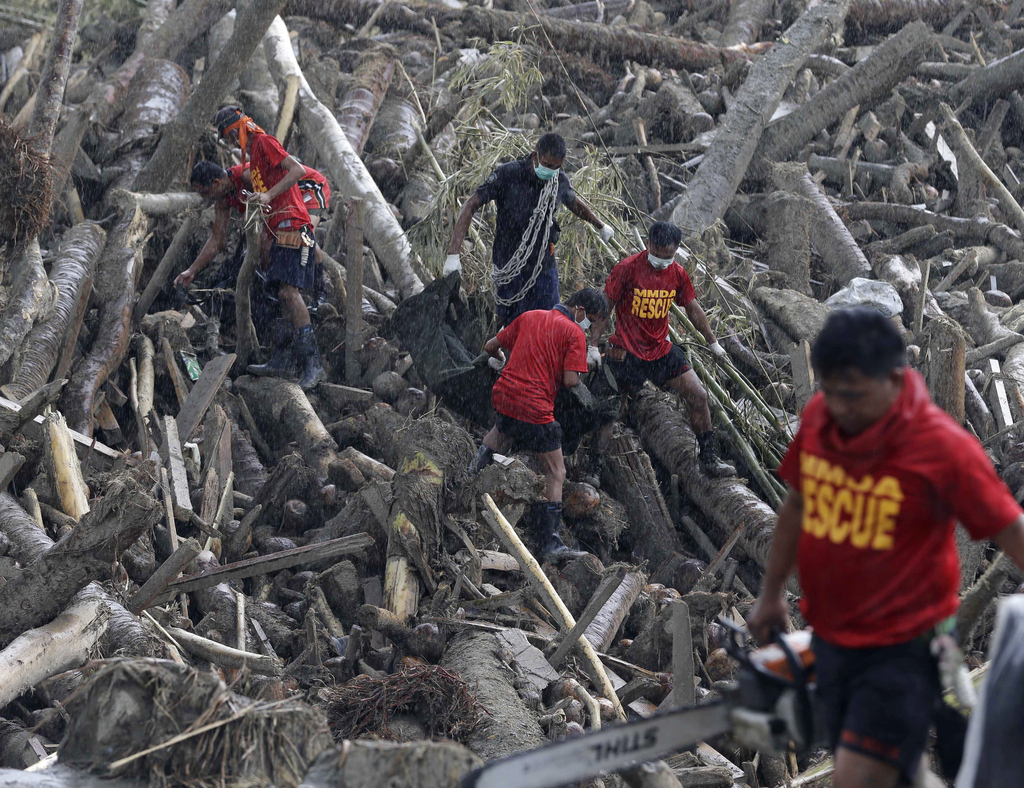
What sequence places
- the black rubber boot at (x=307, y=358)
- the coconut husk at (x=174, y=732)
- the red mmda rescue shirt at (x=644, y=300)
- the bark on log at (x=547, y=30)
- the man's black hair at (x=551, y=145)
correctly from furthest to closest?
the bark on log at (x=547, y=30), the black rubber boot at (x=307, y=358), the man's black hair at (x=551, y=145), the red mmda rescue shirt at (x=644, y=300), the coconut husk at (x=174, y=732)

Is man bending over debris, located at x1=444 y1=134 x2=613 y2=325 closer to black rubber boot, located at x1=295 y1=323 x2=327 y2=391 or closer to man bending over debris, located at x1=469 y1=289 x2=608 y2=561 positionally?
man bending over debris, located at x1=469 y1=289 x2=608 y2=561

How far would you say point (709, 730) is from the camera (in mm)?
2533

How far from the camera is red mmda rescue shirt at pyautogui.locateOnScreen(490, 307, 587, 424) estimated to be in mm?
5914

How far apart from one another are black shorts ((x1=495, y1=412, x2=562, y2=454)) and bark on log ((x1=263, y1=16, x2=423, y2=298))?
7.81 feet

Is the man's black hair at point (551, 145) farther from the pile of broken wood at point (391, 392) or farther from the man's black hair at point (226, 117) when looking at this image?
the man's black hair at point (226, 117)

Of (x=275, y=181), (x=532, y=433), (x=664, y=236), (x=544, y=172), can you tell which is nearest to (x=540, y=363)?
(x=532, y=433)

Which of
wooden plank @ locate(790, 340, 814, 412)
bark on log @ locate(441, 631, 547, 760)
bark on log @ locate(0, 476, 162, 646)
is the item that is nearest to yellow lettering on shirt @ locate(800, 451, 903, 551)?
bark on log @ locate(441, 631, 547, 760)

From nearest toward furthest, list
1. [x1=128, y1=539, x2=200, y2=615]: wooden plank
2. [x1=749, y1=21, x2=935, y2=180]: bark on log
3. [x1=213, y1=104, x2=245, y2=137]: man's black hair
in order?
[x1=128, y1=539, x2=200, y2=615]: wooden plank
[x1=213, y1=104, x2=245, y2=137]: man's black hair
[x1=749, y1=21, x2=935, y2=180]: bark on log

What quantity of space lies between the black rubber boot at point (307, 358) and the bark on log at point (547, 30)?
6.12 metres

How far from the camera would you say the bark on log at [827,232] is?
9117mm

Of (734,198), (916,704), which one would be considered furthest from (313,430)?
(734,198)

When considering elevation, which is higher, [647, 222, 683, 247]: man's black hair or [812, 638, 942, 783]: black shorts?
[647, 222, 683, 247]: man's black hair

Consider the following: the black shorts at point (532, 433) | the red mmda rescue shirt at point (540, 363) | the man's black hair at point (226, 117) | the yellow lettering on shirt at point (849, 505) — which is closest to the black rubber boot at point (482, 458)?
the black shorts at point (532, 433)

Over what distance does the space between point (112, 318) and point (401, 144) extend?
405cm
